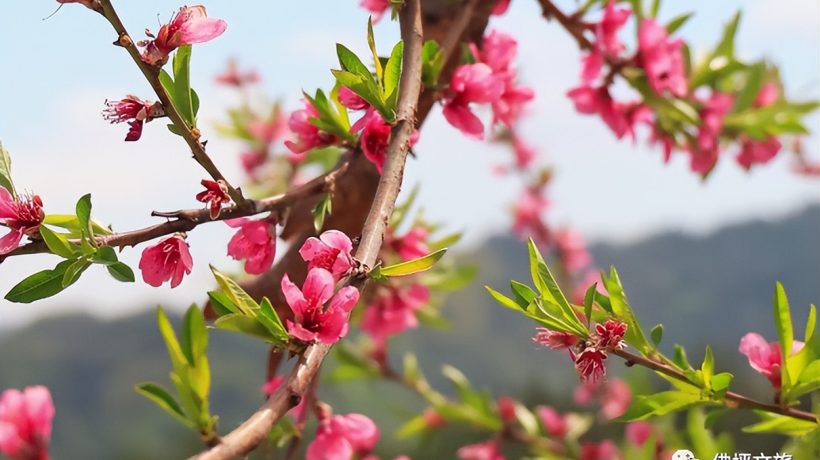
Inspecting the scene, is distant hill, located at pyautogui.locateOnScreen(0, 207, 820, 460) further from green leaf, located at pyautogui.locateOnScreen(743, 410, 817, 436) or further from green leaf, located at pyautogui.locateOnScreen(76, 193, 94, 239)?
green leaf, located at pyautogui.locateOnScreen(76, 193, 94, 239)

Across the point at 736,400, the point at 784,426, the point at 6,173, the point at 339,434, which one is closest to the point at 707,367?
the point at 736,400

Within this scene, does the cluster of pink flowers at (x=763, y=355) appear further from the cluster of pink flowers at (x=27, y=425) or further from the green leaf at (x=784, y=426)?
the cluster of pink flowers at (x=27, y=425)

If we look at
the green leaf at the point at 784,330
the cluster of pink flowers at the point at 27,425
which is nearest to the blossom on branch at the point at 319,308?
the cluster of pink flowers at the point at 27,425

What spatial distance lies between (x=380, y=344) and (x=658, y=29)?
65cm

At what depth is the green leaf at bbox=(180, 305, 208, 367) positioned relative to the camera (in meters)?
0.59

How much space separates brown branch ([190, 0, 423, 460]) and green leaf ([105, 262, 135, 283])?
121mm

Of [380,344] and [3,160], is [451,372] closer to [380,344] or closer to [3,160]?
[380,344]

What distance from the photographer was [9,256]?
0.50m

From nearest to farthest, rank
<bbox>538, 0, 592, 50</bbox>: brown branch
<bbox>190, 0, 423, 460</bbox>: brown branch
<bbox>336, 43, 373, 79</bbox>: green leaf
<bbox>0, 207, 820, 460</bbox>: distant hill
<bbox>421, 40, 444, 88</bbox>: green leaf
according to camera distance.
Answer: <bbox>190, 0, 423, 460</bbox>: brown branch < <bbox>336, 43, 373, 79</bbox>: green leaf < <bbox>421, 40, 444, 88</bbox>: green leaf < <bbox>538, 0, 592, 50</bbox>: brown branch < <bbox>0, 207, 820, 460</bbox>: distant hill

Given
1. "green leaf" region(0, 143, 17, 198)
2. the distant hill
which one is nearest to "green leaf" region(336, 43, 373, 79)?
"green leaf" region(0, 143, 17, 198)

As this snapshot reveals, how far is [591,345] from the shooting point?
0.54 meters

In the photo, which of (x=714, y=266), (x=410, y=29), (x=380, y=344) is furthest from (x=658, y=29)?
(x=714, y=266)

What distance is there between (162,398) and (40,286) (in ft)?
0.36

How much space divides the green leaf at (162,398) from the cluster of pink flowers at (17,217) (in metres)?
0.12
